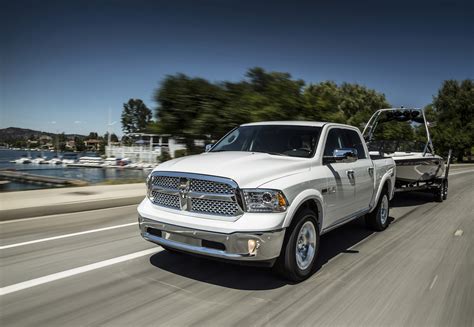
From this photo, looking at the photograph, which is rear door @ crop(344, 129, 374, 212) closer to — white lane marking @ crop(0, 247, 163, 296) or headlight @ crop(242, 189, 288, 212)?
headlight @ crop(242, 189, 288, 212)

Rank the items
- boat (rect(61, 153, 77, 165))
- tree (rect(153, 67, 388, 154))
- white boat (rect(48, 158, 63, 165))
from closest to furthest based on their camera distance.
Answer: tree (rect(153, 67, 388, 154))
white boat (rect(48, 158, 63, 165))
boat (rect(61, 153, 77, 165))

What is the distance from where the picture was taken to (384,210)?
292 inches

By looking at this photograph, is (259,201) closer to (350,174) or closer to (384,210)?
(350,174)

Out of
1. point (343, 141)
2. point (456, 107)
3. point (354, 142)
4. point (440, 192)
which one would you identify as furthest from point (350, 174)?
point (456, 107)

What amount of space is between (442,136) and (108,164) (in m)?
67.3

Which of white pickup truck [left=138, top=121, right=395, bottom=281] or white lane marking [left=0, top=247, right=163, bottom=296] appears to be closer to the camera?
white pickup truck [left=138, top=121, right=395, bottom=281]

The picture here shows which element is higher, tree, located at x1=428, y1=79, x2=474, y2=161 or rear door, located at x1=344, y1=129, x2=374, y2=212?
tree, located at x1=428, y1=79, x2=474, y2=161

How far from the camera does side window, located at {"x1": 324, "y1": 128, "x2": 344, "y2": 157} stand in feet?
→ 17.9

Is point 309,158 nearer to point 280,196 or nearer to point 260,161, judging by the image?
point 260,161

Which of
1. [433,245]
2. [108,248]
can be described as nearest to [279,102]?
[433,245]

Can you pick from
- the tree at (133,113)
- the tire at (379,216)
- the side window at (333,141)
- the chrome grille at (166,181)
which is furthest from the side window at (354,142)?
the tree at (133,113)

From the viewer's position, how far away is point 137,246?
5.73m

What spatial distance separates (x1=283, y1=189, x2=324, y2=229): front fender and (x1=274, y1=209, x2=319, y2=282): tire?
149 millimetres

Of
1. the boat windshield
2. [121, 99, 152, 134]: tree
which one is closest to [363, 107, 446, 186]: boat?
the boat windshield
